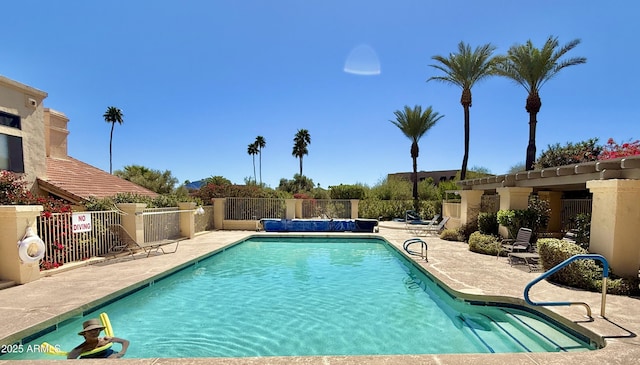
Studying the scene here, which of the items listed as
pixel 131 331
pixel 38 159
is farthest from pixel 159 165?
pixel 131 331

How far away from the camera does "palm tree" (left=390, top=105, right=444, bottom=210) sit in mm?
24484

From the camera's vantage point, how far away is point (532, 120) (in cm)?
1725

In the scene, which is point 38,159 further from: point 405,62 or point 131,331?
point 405,62

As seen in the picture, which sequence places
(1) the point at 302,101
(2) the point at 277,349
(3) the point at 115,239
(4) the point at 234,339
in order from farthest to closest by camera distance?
(1) the point at 302,101
(3) the point at 115,239
(4) the point at 234,339
(2) the point at 277,349

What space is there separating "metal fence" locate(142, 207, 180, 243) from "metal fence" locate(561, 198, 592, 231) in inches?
688

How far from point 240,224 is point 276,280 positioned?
377 inches

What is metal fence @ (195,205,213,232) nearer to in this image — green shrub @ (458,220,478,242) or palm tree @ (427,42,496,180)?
green shrub @ (458,220,478,242)

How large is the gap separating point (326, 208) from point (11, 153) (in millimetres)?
14430

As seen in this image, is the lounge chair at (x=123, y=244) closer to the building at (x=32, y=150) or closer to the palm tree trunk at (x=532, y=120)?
the building at (x=32, y=150)

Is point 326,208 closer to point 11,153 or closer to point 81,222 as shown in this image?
point 81,222

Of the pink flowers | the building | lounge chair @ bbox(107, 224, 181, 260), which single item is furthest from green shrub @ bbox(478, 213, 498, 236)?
the building

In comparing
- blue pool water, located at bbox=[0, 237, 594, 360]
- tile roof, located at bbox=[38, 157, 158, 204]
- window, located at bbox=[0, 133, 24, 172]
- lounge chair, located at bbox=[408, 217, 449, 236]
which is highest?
window, located at bbox=[0, 133, 24, 172]

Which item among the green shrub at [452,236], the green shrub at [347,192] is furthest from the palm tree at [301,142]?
the green shrub at [452,236]

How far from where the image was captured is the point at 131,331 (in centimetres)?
473
